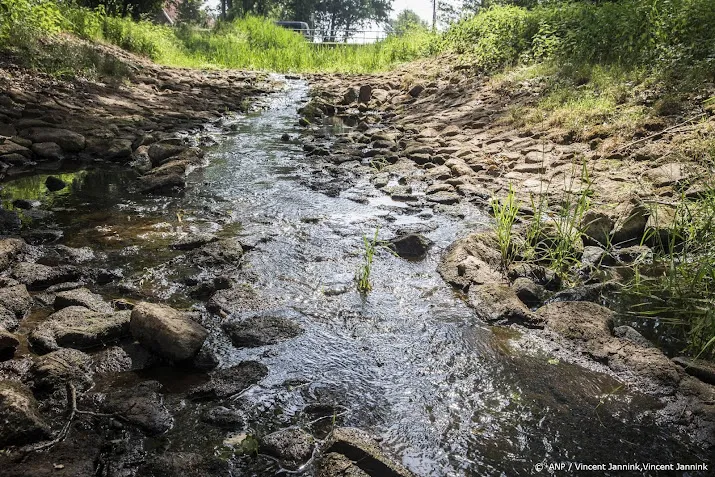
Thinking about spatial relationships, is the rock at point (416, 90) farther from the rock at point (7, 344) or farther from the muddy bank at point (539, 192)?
the rock at point (7, 344)

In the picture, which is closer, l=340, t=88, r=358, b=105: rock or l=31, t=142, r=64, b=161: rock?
l=31, t=142, r=64, b=161: rock

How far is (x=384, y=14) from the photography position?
55.6 meters

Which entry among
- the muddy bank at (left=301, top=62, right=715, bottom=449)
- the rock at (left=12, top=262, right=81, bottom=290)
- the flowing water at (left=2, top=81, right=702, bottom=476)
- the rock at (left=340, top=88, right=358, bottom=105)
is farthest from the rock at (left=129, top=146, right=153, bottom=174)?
the rock at (left=340, top=88, right=358, bottom=105)

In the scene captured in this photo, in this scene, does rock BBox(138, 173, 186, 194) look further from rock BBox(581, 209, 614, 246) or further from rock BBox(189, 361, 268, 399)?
rock BBox(581, 209, 614, 246)

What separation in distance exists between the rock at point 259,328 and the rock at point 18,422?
1166mm

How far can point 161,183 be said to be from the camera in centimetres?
637

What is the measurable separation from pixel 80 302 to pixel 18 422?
52.1 inches

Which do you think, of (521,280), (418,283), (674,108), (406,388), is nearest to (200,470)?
(406,388)

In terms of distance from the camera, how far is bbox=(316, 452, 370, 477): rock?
224 cm

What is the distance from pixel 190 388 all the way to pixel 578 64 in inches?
347

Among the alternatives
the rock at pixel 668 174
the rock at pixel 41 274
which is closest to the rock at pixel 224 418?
the rock at pixel 41 274

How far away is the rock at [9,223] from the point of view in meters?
4.77

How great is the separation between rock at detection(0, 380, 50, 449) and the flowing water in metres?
0.49

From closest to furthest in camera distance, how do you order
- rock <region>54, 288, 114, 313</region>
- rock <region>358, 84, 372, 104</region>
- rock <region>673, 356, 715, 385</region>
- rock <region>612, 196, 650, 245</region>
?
rock <region>673, 356, 715, 385</region> < rock <region>54, 288, 114, 313</region> < rock <region>612, 196, 650, 245</region> < rock <region>358, 84, 372, 104</region>
